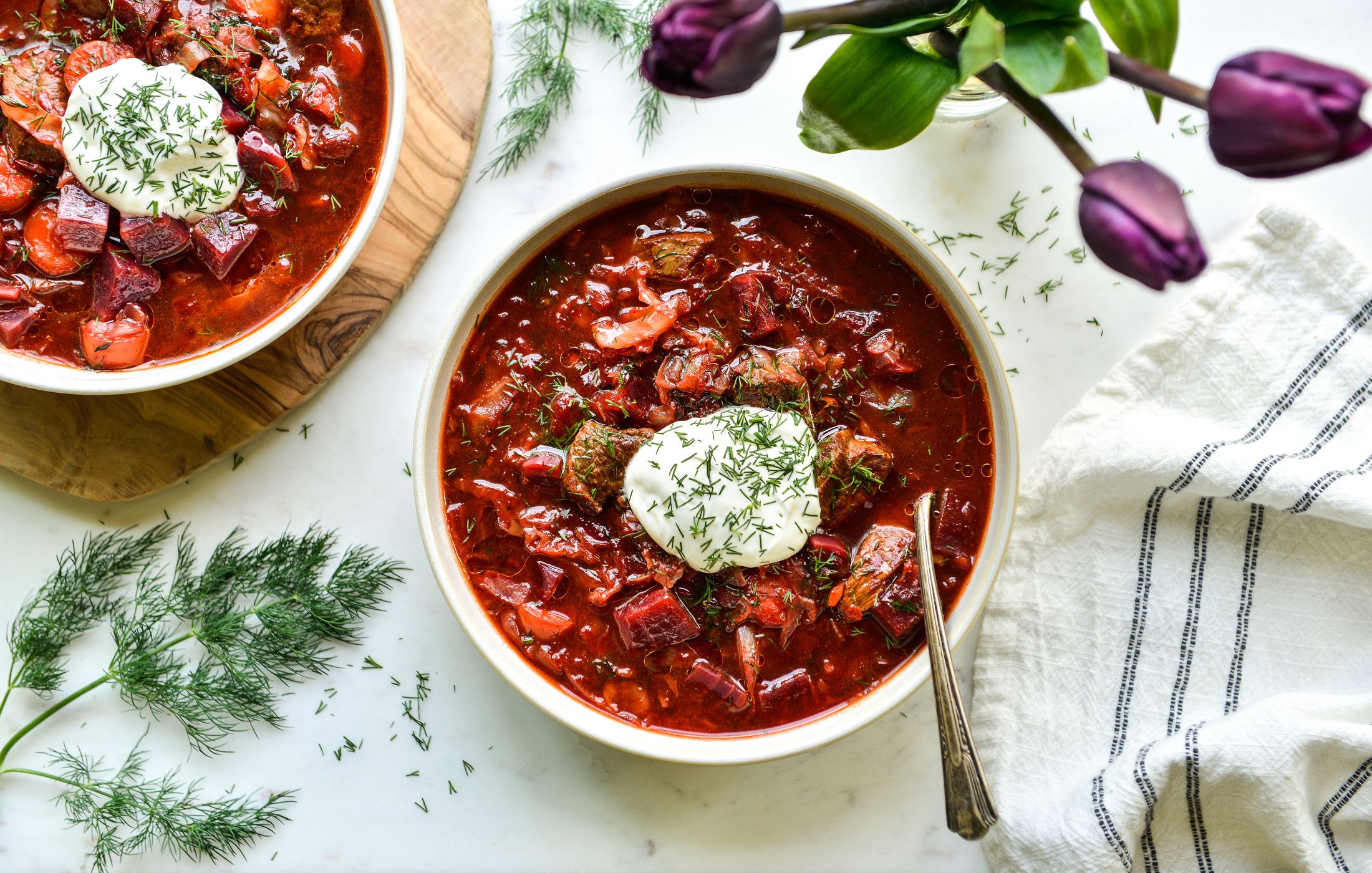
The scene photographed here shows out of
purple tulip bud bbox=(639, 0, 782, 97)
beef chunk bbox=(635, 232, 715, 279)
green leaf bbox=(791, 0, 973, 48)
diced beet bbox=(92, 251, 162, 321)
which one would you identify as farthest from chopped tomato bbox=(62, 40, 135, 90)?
green leaf bbox=(791, 0, 973, 48)

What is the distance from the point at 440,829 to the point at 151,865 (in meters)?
1.16

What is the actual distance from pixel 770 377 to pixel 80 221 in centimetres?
250

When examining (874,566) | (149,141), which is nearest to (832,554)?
(874,566)

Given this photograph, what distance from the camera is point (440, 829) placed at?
13.5ft

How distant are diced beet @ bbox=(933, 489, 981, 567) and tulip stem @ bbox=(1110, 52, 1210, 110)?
1.65m

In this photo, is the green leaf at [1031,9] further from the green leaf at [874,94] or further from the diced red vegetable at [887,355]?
the diced red vegetable at [887,355]

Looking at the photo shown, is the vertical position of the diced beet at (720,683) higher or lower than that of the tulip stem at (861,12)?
lower

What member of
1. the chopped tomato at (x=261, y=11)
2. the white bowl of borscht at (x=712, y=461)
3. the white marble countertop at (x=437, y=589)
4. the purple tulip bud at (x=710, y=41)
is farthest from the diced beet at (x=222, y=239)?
the purple tulip bud at (x=710, y=41)

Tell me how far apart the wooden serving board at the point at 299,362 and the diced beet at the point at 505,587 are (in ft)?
3.50

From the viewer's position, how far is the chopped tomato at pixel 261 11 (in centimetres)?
366

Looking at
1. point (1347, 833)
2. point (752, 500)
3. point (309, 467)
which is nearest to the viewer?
point (752, 500)

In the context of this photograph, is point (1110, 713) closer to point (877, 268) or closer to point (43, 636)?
point (877, 268)

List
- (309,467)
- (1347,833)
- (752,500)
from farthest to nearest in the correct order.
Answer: (309,467) → (1347,833) → (752,500)

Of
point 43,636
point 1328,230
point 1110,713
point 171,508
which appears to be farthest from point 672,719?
point 1328,230
